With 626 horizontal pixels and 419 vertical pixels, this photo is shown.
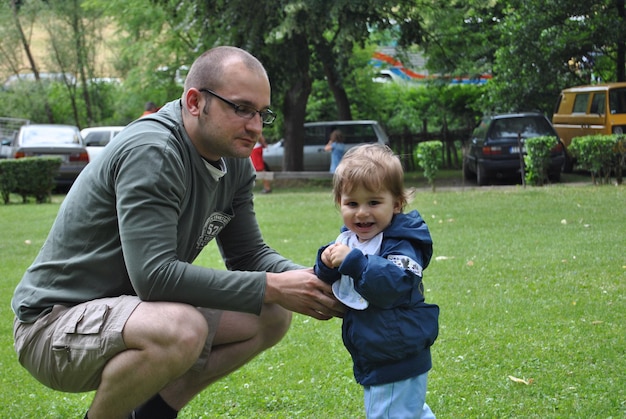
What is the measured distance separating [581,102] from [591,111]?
0.64 meters

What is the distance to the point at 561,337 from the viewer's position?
5582 mm

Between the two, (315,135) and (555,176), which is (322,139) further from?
(555,176)

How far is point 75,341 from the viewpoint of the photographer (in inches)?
138

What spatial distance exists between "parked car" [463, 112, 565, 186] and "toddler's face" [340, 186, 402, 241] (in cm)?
1612

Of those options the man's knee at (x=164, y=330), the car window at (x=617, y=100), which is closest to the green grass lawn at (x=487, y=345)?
the man's knee at (x=164, y=330)

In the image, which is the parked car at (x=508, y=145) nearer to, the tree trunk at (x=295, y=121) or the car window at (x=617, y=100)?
the car window at (x=617, y=100)

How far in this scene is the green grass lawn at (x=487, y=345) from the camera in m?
4.51

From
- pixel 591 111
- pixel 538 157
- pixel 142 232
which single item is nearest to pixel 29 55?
pixel 591 111

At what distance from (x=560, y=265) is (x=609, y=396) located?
12.8 feet

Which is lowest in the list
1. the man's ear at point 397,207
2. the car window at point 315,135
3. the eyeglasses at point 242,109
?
the car window at point 315,135

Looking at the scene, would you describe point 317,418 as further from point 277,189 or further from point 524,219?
point 277,189

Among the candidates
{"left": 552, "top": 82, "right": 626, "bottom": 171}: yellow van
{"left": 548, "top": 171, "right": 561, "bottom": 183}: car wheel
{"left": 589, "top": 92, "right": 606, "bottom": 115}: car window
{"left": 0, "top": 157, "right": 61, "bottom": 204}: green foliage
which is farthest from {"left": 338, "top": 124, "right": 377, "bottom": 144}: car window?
{"left": 0, "top": 157, "right": 61, "bottom": 204}: green foliage

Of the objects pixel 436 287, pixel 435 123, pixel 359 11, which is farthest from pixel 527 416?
pixel 435 123

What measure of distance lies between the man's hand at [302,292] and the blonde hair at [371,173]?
1.15 feet
